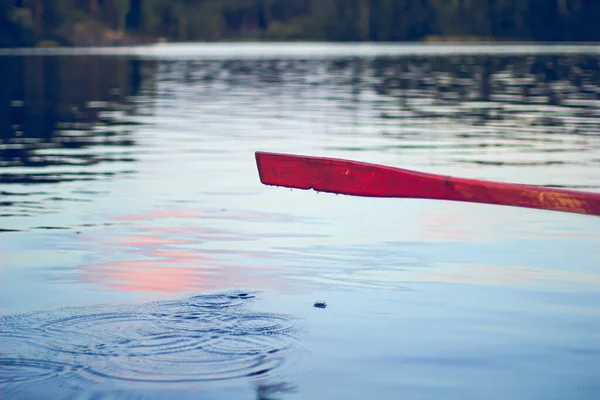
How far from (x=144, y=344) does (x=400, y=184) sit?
7.98 feet

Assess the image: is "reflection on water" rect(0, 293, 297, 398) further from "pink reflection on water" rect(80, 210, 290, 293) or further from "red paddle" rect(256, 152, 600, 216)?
"red paddle" rect(256, 152, 600, 216)

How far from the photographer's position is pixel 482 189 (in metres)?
10.4

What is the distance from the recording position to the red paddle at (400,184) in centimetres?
1021

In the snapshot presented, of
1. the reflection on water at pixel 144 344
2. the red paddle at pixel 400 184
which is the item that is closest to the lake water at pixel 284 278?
the reflection on water at pixel 144 344

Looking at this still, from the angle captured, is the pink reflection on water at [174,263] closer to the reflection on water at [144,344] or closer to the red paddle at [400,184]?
the reflection on water at [144,344]

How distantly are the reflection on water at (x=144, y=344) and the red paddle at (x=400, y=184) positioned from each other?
1.21 m

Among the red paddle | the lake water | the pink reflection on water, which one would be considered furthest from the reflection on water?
the red paddle

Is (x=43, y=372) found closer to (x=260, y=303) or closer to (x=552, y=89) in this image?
(x=260, y=303)

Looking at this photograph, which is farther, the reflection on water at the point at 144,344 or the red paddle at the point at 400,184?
the red paddle at the point at 400,184

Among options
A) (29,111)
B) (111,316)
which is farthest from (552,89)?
(111,316)

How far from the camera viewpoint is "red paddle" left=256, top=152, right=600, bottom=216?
1021cm

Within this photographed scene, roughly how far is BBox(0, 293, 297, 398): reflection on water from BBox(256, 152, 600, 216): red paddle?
1.21 m

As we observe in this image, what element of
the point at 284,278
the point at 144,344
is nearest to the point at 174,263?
the point at 284,278

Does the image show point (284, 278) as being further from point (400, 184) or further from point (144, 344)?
point (144, 344)
